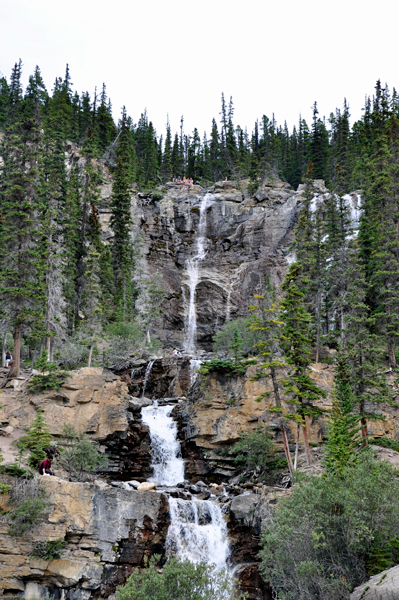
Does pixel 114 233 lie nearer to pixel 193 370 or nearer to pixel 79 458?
pixel 193 370

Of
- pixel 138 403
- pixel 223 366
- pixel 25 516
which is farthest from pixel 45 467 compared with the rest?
pixel 223 366

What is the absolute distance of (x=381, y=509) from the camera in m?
16.8

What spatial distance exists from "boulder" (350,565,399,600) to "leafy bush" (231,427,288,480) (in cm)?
1373

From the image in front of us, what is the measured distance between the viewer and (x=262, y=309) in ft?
88.3

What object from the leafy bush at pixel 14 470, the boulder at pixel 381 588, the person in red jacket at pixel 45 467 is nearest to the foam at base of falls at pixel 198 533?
the person in red jacket at pixel 45 467

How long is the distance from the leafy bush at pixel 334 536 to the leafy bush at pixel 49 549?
9.11 metres

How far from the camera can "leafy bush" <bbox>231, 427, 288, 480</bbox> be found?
2828 cm

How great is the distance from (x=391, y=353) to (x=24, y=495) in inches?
1136

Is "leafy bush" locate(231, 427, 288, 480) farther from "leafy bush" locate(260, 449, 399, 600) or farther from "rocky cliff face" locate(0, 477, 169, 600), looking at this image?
"leafy bush" locate(260, 449, 399, 600)

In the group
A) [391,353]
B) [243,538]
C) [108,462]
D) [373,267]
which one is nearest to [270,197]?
[373,267]

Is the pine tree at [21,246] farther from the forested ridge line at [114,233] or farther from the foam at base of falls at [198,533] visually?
the foam at base of falls at [198,533]

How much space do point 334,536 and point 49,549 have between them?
12298 mm

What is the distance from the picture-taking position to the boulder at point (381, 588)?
1241 cm

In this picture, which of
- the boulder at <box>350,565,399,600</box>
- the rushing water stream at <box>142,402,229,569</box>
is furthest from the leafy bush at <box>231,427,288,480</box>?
the boulder at <box>350,565,399,600</box>
